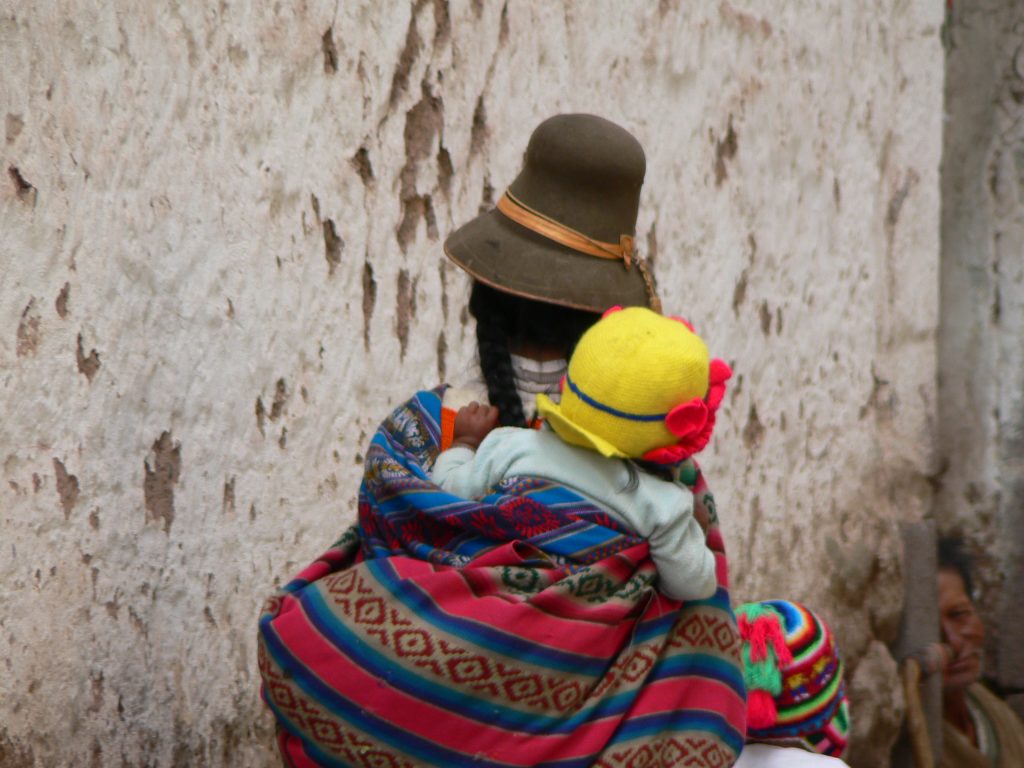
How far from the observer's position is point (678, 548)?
1.83 m

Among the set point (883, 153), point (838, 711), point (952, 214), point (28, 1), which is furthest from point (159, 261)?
point (952, 214)

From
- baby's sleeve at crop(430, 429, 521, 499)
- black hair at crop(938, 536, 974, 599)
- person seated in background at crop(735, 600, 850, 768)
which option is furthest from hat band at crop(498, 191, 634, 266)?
black hair at crop(938, 536, 974, 599)

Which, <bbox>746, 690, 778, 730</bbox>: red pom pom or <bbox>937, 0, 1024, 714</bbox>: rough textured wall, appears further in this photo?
<bbox>937, 0, 1024, 714</bbox>: rough textured wall

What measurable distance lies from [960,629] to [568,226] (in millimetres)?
2955

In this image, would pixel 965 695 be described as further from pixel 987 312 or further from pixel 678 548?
pixel 678 548

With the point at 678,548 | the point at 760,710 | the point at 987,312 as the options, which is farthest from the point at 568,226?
the point at 987,312

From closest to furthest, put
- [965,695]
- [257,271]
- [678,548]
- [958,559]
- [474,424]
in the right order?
1. [678,548]
2. [474,424]
3. [257,271]
4. [965,695]
5. [958,559]

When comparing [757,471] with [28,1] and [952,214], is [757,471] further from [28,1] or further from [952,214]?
[28,1]

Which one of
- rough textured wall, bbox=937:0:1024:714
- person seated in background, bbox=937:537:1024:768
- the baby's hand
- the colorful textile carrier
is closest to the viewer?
the colorful textile carrier

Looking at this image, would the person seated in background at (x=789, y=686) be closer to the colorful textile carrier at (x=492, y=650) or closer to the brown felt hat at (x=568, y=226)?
the colorful textile carrier at (x=492, y=650)

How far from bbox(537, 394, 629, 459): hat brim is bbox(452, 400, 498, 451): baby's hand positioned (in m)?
0.15

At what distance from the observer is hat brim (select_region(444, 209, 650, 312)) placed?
2.00m

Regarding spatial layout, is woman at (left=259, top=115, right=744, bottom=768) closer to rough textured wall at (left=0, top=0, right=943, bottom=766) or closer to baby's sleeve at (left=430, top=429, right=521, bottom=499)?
baby's sleeve at (left=430, top=429, right=521, bottom=499)

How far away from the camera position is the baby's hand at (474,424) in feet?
6.48
